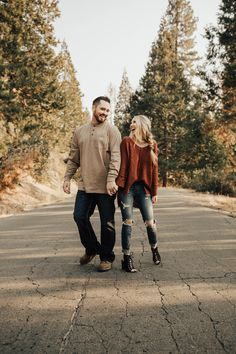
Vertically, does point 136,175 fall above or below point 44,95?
below

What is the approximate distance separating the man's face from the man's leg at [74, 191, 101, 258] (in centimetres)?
99

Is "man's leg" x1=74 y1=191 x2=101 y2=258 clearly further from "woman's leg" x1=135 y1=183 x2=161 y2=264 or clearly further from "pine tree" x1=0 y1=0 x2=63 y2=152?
"pine tree" x1=0 y1=0 x2=63 y2=152

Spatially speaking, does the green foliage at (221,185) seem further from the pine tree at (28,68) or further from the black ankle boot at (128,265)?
the black ankle boot at (128,265)

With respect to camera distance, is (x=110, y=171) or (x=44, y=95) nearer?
(x=110, y=171)

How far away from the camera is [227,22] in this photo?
2141cm

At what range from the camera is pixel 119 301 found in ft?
11.8

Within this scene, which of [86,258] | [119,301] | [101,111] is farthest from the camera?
[86,258]

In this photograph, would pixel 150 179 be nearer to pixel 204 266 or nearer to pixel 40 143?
pixel 204 266

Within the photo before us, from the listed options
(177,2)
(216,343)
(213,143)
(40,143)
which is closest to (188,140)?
(213,143)

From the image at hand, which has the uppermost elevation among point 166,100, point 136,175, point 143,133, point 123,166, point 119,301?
point 166,100

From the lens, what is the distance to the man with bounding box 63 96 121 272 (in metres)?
4.71

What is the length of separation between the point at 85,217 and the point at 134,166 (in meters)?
0.93

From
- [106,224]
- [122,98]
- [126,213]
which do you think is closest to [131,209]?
[126,213]

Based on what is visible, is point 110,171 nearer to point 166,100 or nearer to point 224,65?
point 224,65
